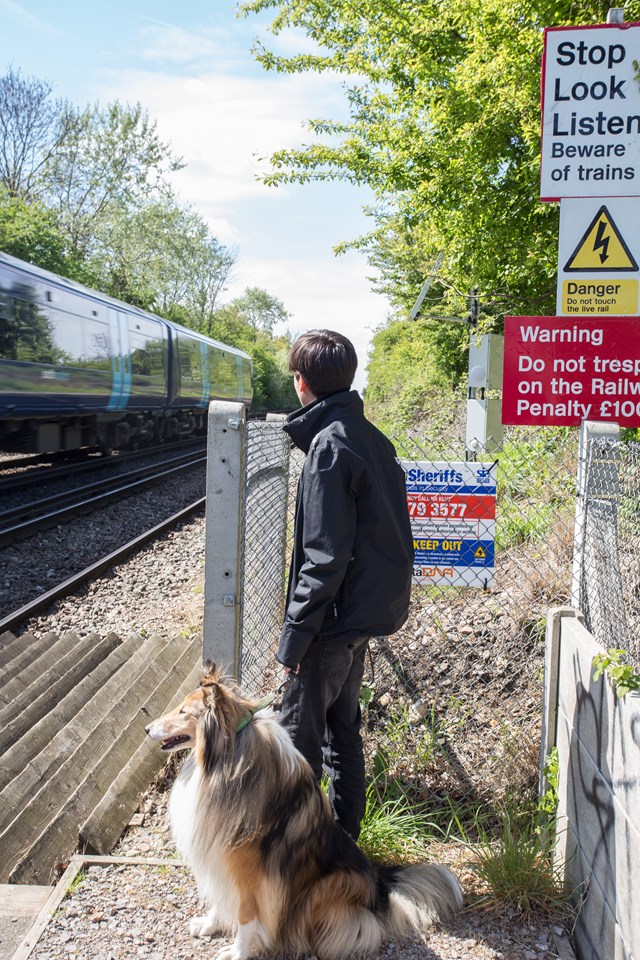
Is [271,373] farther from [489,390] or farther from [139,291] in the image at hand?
[489,390]

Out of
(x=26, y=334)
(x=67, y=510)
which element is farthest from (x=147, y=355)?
(x=67, y=510)

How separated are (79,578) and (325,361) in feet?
19.6

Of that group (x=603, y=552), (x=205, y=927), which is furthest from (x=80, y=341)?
(x=205, y=927)

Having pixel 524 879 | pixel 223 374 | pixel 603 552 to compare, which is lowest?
pixel 524 879

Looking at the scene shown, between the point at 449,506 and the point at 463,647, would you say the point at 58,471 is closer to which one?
the point at 463,647

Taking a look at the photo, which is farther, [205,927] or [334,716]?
[334,716]

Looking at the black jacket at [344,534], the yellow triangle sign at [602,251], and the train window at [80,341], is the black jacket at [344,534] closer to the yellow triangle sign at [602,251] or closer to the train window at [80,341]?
the yellow triangle sign at [602,251]

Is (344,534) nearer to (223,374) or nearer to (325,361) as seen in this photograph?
(325,361)

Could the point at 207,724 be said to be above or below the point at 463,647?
above

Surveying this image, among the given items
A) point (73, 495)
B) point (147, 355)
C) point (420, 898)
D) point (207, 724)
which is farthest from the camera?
point (147, 355)

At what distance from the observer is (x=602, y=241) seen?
3.46 m

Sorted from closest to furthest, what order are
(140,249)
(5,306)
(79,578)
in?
(79,578) < (5,306) < (140,249)

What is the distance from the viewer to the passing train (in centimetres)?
1305

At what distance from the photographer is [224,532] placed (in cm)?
311
